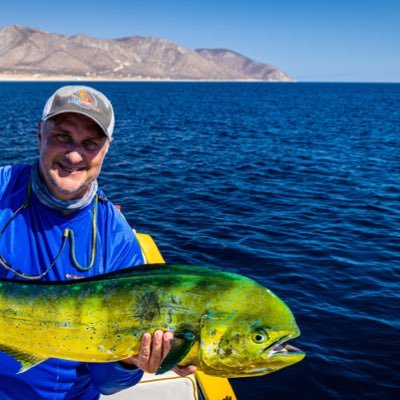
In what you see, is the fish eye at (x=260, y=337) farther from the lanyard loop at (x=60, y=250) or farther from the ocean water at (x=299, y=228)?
the ocean water at (x=299, y=228)

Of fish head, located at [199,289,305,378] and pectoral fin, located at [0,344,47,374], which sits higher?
fish head, located at [199,289,305,378]

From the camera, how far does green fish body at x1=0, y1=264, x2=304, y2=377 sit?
2.87 m

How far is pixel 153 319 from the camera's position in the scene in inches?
113

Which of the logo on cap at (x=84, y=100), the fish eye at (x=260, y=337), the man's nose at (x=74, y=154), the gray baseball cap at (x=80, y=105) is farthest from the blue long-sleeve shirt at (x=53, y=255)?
the fish eye at (x=260, y=337)

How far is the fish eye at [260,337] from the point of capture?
2.87m

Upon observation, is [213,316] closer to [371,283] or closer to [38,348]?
[38,348]

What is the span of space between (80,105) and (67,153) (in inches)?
14.5

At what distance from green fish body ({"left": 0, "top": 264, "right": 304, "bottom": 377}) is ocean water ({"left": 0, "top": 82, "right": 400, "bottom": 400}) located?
5.11 m

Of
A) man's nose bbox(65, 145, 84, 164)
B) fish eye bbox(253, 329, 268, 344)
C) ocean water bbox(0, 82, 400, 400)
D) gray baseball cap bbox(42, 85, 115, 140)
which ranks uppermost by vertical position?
gray baseball cap bbox(42, 85, 115, 140)

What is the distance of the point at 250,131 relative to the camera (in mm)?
44062

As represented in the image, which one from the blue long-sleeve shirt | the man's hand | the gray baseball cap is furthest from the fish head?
the gray baseball cap

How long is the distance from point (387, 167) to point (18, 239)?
26.9m

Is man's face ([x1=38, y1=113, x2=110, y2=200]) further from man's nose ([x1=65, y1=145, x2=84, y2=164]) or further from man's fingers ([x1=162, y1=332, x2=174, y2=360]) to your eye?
man's fingers ([x1=162, y1=332, x2=174, y2=360])

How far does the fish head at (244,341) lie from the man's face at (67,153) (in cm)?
140
